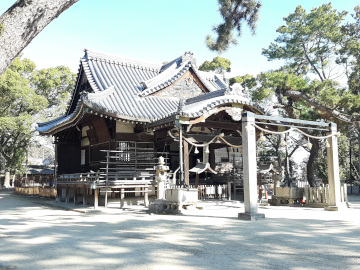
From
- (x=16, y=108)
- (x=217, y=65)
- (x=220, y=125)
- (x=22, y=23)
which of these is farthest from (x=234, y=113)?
(x=16, y=108)

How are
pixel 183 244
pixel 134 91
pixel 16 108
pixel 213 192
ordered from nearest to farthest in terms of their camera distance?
→ pixel 183 244 < pixel 213 192 < pixel 134 91 < pixel 16 108

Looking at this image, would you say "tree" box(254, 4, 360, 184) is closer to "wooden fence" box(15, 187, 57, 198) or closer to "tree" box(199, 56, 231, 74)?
"tree" box(199, 56, 231, 74)

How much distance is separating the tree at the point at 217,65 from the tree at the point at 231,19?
24.2 metres

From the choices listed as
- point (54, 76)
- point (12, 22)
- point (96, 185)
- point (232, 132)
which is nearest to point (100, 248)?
point (12, 22)

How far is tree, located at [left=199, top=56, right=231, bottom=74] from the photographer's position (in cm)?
3606

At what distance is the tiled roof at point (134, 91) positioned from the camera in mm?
14250

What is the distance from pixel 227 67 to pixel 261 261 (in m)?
33.1

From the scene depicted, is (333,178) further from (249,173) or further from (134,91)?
(134,91)

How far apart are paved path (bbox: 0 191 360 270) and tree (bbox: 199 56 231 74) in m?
28.1

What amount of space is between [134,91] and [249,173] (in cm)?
981

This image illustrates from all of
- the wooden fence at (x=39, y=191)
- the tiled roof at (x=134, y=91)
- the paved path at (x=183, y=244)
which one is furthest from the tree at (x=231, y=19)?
the wooden fence at (x=39, y=191)

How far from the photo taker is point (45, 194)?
890 inches

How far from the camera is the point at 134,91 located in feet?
59.0

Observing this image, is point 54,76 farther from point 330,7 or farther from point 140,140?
point 330,7
